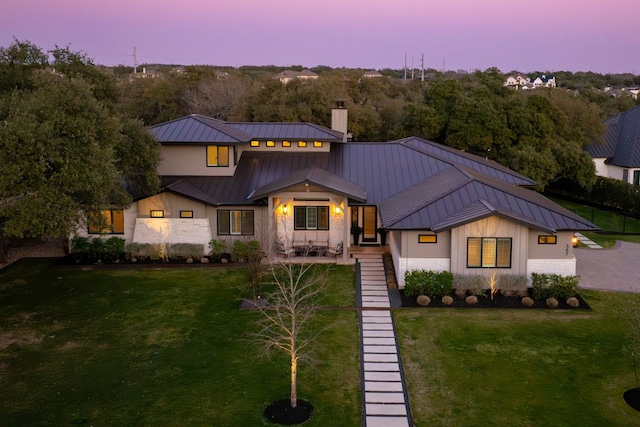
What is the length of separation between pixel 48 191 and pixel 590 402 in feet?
51.7

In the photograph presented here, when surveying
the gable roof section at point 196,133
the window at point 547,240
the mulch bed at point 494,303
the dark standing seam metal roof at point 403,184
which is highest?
the gable roof section at point 196,133

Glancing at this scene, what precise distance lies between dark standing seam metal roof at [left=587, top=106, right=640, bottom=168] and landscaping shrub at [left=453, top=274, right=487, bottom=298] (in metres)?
26.8

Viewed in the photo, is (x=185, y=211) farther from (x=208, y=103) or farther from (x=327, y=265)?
(x=208, y=103)

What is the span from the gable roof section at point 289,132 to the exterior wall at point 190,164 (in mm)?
3050

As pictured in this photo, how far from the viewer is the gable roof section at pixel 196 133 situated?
92.8 ft

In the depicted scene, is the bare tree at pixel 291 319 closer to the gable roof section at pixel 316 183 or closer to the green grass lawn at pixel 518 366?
the green grass lawn at pixel 518 366

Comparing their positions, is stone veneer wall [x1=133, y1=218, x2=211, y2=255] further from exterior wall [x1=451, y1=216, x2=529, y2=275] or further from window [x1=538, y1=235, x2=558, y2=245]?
window [x1=538, y1=235, x2=558, y2=245]

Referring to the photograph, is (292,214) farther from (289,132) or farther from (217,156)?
(289,132)

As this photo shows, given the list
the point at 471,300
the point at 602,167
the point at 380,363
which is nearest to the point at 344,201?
the point at 471,300

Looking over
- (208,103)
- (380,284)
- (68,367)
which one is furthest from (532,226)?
(208,103)

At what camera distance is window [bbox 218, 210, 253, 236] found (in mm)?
26953

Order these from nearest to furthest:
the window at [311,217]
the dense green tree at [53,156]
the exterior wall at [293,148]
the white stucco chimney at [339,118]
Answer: the dense green tree at [53,156]
the window at [311,217]
the exterior wall at [293,148]
the white stucco chimney at [339,118]

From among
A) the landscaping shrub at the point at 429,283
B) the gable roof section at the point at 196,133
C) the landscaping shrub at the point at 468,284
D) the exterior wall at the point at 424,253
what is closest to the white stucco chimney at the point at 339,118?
the gable roof section at the point at 196,133

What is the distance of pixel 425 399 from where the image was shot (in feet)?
48.0
